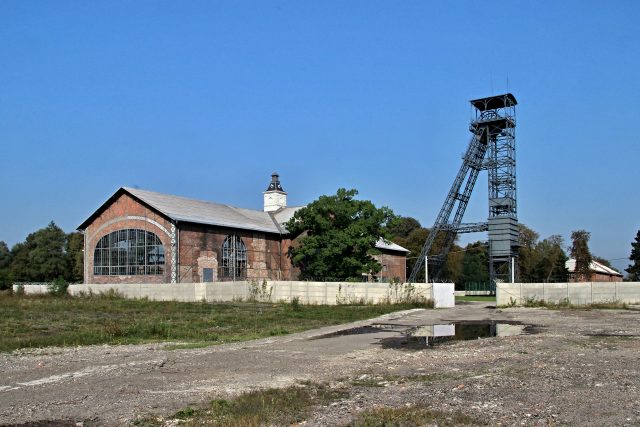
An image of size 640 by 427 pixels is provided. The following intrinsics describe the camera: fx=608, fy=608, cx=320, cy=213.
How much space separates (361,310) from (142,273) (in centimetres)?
2807

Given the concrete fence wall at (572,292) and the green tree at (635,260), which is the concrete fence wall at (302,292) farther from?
the green tree at (635,260)

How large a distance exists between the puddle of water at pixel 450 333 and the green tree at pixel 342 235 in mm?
27352

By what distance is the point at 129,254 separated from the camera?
5541 centimetres

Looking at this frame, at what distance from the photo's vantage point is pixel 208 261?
55375mm

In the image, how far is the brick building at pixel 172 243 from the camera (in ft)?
175

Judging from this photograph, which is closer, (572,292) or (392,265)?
(572,292)

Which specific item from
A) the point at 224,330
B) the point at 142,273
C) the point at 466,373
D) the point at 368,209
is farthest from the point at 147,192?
the point at 466,373

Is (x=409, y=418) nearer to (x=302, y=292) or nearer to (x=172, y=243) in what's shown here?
(x=302, y=292)

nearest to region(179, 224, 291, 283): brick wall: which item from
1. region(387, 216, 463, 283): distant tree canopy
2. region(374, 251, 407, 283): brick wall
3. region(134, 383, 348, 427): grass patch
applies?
region(374, 251, 407, 283): brick wall

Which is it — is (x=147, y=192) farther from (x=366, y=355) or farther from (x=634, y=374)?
(x=634, y=374)

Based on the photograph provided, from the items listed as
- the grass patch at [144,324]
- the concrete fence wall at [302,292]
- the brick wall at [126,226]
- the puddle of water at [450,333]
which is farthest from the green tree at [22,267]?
the puddle of water at [450,333]

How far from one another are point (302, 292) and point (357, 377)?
1121 inches

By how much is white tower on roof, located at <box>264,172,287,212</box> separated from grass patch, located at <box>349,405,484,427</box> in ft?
223

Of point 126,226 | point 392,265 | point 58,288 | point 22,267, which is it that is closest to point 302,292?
point 58,288
